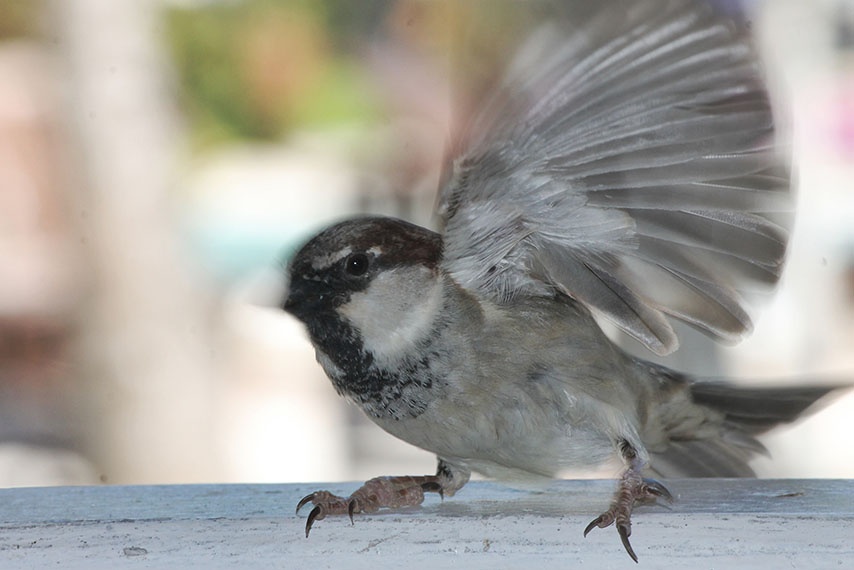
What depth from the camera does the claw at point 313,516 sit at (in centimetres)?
123

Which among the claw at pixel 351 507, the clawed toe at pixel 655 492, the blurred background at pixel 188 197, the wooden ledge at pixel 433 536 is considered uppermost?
the blurred background at pixel 188 197

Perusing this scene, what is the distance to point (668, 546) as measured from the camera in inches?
46.0

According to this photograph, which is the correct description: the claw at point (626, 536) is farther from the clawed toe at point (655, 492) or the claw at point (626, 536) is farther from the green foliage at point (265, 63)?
the green foliage at point (265, 63)

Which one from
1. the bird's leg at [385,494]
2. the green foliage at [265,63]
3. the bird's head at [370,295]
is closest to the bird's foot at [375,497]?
the bird's leg at [385,494]

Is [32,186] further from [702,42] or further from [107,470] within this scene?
[702,42]

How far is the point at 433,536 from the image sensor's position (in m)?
1.18

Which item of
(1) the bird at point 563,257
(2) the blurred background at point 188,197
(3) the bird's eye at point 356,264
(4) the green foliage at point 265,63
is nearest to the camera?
(1) the bird at point 563,257

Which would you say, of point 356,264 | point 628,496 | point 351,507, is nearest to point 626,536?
point 628,496

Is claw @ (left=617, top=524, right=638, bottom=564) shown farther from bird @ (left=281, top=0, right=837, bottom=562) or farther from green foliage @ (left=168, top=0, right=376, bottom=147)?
green foliage @ (left=168, top=0, right=376, bottom=147)

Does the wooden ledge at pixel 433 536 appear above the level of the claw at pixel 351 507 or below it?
below

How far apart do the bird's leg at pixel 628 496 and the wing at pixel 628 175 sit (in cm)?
16

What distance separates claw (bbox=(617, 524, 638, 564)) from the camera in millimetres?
1151

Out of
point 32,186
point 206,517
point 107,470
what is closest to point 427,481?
point 206,517

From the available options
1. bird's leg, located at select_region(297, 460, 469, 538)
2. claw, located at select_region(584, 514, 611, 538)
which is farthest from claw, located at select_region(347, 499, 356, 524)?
claw, located at select_region(584, 514, 611, 538)
